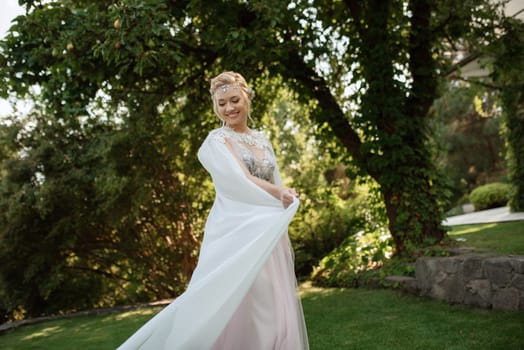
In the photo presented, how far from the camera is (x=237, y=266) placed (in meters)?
2.28

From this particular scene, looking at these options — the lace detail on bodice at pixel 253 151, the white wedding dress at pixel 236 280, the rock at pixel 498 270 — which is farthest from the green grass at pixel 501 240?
the white wedding dress at pixel 236 280

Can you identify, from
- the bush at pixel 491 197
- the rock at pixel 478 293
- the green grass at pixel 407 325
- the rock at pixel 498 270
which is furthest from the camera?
the bush at pixel 491 197

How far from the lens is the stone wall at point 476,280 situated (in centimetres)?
416

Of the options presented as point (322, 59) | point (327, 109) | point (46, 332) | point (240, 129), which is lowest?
point (46, 332)

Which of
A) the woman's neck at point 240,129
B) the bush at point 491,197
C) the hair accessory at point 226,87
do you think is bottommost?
the bush at point 491,197

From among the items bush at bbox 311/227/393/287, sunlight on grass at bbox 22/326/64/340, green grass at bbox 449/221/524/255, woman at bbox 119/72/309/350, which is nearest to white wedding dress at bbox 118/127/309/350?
woman at bbox 119/72/309/350

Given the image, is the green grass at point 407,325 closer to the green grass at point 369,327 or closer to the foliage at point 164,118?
the green grass at point 369,327

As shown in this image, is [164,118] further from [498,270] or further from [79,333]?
[498,270]

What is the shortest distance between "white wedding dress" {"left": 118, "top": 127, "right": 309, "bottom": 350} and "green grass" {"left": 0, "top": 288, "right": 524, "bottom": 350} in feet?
4.73

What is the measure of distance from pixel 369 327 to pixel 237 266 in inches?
99.2

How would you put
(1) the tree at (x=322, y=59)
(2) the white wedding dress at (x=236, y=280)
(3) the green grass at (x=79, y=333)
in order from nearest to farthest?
(2) the white wedding dress at (x=236, y=280)
(1) the tree at (x=322, y=59)
(3) the green grass at (x=79, y=333)

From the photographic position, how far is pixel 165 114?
24.7 ft

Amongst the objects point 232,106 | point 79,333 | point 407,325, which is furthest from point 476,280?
point 79,333

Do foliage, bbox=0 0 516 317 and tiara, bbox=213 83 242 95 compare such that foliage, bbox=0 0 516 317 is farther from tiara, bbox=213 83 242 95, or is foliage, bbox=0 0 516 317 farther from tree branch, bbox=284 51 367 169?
tiara, bbox=213 83 242 95
